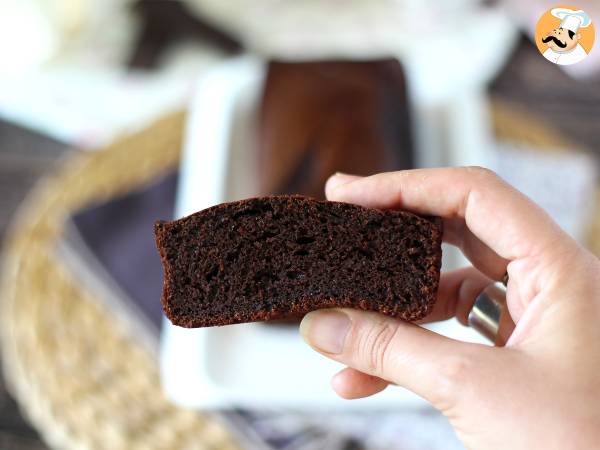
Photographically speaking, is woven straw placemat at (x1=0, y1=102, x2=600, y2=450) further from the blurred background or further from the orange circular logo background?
the orange circular logo background

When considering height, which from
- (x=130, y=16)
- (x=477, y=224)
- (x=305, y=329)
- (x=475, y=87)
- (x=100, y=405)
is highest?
(x=130, y=16)

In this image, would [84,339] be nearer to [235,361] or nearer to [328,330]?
[235,361]

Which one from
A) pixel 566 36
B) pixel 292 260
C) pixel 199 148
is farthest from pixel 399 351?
pixel 199 148

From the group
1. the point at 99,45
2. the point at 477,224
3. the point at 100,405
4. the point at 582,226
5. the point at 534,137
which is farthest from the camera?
the point at 99,45

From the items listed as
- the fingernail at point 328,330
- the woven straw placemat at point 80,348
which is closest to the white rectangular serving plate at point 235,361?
the woven straw placemat at point 80,348

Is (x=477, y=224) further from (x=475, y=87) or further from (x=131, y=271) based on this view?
(x=475, y=87)

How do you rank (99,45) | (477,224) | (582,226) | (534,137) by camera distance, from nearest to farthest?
(477,224)
(582,226)
(534,137)
(99,45)

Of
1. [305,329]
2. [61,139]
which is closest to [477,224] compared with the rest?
[305,329]
